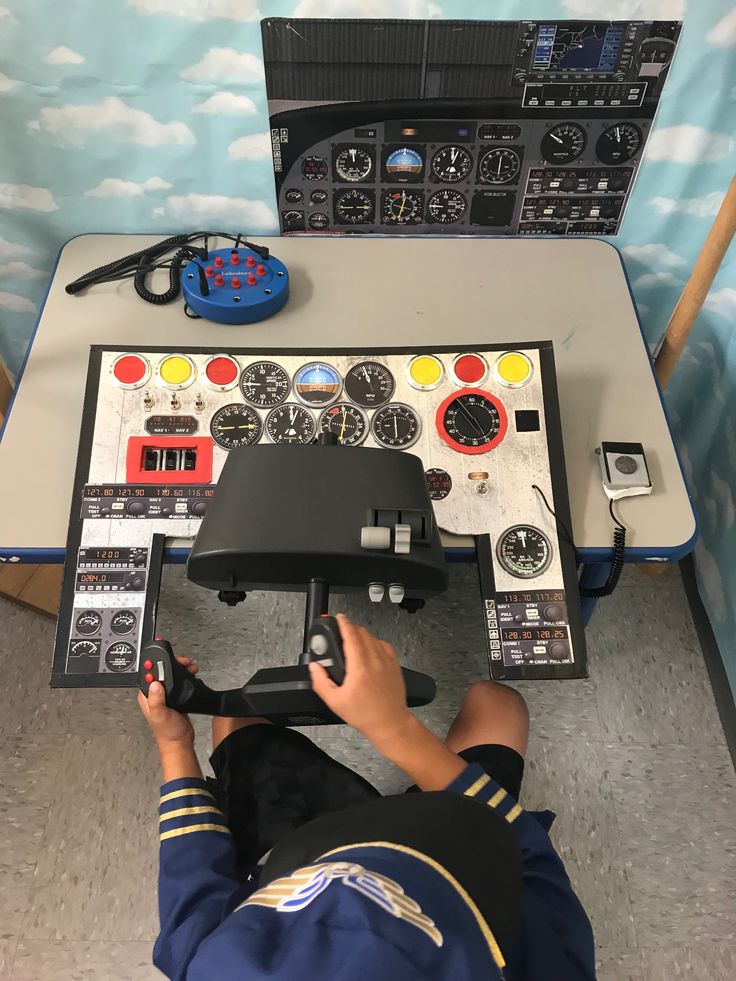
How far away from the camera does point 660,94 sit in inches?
52.2

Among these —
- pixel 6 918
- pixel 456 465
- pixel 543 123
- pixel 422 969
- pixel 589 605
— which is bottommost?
pixel 6 918

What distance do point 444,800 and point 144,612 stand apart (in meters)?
0.56

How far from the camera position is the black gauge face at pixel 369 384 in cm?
129

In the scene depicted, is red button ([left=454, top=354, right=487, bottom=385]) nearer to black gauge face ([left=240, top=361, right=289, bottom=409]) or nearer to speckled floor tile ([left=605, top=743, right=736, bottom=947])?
black gauge face ([left=240, top=361, right=289, bottom=409])

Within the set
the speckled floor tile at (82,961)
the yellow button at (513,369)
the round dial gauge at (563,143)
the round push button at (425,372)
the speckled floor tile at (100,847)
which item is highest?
the round dial gauge at (563,143)

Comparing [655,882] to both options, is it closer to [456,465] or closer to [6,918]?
[456,465]

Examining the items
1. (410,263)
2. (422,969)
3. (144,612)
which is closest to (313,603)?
(144,612)

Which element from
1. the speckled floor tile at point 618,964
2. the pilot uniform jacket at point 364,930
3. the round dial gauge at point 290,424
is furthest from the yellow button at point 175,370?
the speckled floor tile at point 618,964

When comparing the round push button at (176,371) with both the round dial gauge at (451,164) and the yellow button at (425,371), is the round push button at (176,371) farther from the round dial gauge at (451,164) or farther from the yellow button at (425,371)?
the round dial gauge at (451,164)

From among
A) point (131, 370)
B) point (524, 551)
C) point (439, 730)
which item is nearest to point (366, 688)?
point (524, 551)

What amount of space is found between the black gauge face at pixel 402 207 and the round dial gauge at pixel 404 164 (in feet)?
0.12

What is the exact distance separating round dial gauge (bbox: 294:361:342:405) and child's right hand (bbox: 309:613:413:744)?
0.48 m

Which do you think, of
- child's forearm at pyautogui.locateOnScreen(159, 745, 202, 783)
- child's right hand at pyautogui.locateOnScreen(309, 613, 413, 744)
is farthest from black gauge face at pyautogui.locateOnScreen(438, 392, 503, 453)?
child's forearm at pyautogui.locateOnScreen(159, 745, 202, 783)

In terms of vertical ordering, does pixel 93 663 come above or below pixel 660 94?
below
